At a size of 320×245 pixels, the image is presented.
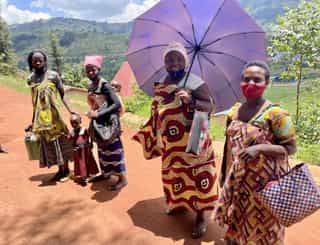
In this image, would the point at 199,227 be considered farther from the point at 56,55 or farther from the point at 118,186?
the point at 56,55

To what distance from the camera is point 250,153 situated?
225 centimetres

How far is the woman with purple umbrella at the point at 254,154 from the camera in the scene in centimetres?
222

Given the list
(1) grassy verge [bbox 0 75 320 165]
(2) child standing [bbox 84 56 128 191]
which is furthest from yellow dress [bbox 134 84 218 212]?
(1) grassy verge [bbox 0 75 320 165]

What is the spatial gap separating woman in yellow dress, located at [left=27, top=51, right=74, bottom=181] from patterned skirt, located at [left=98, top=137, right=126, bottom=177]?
0.58 m

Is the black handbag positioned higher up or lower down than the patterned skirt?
higher up

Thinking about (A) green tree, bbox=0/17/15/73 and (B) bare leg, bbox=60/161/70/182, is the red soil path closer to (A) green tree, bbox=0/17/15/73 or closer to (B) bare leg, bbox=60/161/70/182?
(B) bare leg, bbox=60/161/70/182

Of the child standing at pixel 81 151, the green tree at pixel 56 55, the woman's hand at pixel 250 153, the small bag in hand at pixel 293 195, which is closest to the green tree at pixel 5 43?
the green tree at pixel 56 55

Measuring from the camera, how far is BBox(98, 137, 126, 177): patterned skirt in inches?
167

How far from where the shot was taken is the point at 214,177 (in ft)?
10.8

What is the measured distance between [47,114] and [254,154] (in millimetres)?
2948

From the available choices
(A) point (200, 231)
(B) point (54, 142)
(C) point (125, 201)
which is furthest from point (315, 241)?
(B) point (54, 142)

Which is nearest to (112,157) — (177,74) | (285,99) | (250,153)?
(177,74)

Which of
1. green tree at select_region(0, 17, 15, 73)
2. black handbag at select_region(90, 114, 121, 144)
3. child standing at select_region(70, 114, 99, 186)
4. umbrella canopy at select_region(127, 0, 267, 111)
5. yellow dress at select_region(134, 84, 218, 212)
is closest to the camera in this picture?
umbrella canopy at select_region(127, 0, 267, 111)

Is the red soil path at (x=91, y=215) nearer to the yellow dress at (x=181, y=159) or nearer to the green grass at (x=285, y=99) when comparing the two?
the yellow dress at (x=181, y=159)
